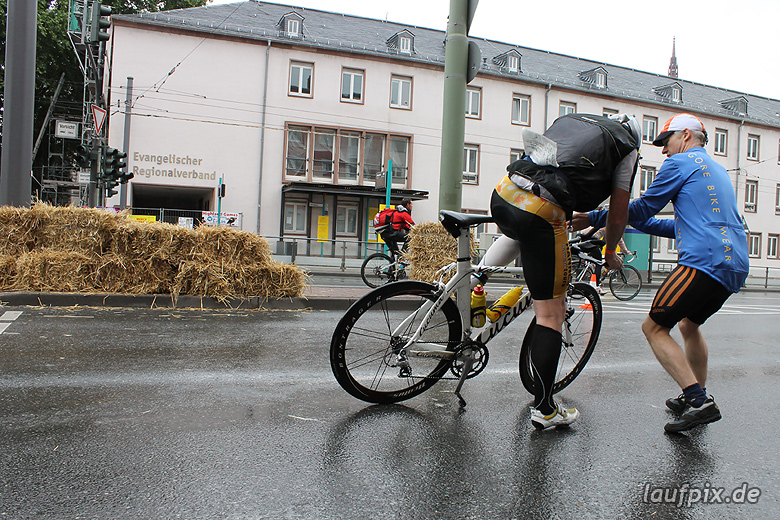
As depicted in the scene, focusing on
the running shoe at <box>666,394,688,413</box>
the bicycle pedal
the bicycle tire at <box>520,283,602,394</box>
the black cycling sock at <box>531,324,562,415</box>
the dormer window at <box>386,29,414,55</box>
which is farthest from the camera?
the dormer window at <box>386,29,414,55</box>

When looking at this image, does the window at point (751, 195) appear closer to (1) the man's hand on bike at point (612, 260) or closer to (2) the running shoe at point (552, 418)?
(1) the man's hand on bike at point (612, 260)

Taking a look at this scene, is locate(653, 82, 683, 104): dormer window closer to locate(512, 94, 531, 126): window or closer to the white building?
the white building

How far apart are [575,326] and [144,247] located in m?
5.80

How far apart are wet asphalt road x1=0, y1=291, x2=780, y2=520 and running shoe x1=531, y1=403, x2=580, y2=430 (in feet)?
0.21

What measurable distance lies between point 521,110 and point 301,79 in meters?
12.0

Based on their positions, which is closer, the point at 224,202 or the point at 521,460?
the point at 521,460

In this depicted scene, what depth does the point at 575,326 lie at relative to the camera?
396 centimetres

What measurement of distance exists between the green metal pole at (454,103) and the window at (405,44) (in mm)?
24118

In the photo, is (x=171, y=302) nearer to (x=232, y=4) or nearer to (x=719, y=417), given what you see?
(x=719, y=417)

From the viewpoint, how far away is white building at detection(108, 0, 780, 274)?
27078 millimetres

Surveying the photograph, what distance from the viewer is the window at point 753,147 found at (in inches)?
1583

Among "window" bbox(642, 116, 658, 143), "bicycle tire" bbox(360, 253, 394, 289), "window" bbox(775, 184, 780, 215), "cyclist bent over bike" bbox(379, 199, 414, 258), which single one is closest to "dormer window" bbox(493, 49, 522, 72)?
"window" bbox(642, 116, 658, 143)

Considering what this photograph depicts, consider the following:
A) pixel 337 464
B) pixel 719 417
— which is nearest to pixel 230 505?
pixel 337 464

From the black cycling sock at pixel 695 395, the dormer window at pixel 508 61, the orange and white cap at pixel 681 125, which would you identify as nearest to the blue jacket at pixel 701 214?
the orange and white cap at pixel 681 125
